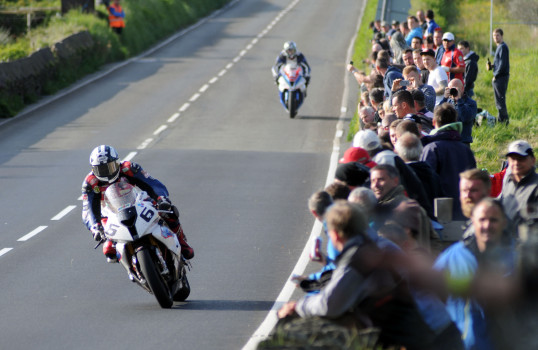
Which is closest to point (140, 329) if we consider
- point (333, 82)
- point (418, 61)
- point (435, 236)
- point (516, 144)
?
point (435, 236)

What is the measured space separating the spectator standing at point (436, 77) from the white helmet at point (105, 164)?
6.36 m

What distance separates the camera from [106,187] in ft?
37.4

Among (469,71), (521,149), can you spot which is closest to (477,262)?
(521,149)

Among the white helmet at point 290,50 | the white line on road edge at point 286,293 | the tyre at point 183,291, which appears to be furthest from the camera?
the white helmet at point 290,50

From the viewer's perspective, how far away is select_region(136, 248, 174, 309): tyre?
10.8 meters

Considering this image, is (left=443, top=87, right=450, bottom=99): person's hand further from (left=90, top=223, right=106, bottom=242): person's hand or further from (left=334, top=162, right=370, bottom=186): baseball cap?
(left=334, top=162, right=370, bottom=186): baseball cap

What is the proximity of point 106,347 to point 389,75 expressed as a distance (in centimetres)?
801

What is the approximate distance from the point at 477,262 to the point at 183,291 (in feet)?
17.8

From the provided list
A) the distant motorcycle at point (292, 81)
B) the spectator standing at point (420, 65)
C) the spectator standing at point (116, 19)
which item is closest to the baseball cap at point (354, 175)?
the spectator standing at point (420, 65)

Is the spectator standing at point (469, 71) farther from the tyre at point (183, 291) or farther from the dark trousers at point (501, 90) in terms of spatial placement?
the tyre at point (183, 291)

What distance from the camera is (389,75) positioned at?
648 inches

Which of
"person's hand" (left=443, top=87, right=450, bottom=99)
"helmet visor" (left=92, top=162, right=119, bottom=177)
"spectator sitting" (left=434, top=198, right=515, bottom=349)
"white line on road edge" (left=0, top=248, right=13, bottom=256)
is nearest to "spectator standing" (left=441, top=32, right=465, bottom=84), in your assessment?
"person's hand" (left=443, top=87, right=450, bottom=99)

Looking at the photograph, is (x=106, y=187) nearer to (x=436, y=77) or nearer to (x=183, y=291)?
(x=183, y=291)

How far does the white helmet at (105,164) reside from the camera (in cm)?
1125
